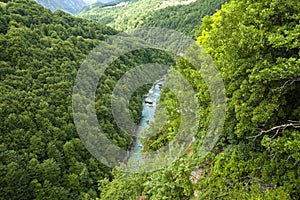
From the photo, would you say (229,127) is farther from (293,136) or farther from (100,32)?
(100,32)

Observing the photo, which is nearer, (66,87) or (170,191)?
(170,191)

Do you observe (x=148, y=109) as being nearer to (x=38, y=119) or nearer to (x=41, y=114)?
(x=41, y=114)

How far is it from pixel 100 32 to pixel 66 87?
4312cm

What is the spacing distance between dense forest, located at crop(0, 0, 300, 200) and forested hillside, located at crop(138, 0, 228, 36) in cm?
4662

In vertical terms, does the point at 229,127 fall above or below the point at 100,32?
above

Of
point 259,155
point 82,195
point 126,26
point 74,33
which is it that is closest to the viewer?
point 259,155

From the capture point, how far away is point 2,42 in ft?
189

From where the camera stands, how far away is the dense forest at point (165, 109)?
11.0 meters

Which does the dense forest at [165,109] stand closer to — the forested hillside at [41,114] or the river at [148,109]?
the forested hillside at [41,114]

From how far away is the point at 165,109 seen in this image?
1046 inches

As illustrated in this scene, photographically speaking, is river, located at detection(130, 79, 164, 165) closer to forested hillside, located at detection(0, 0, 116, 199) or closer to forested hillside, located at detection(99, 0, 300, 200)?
forested hillside, located at detection(0, 0, 116, 199)

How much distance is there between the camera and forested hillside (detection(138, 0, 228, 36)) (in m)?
132

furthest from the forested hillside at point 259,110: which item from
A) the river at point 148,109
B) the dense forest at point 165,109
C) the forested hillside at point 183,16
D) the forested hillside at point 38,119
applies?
the forested hillside at point 183,16

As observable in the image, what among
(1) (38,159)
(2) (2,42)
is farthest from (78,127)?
(2) (2,42)
